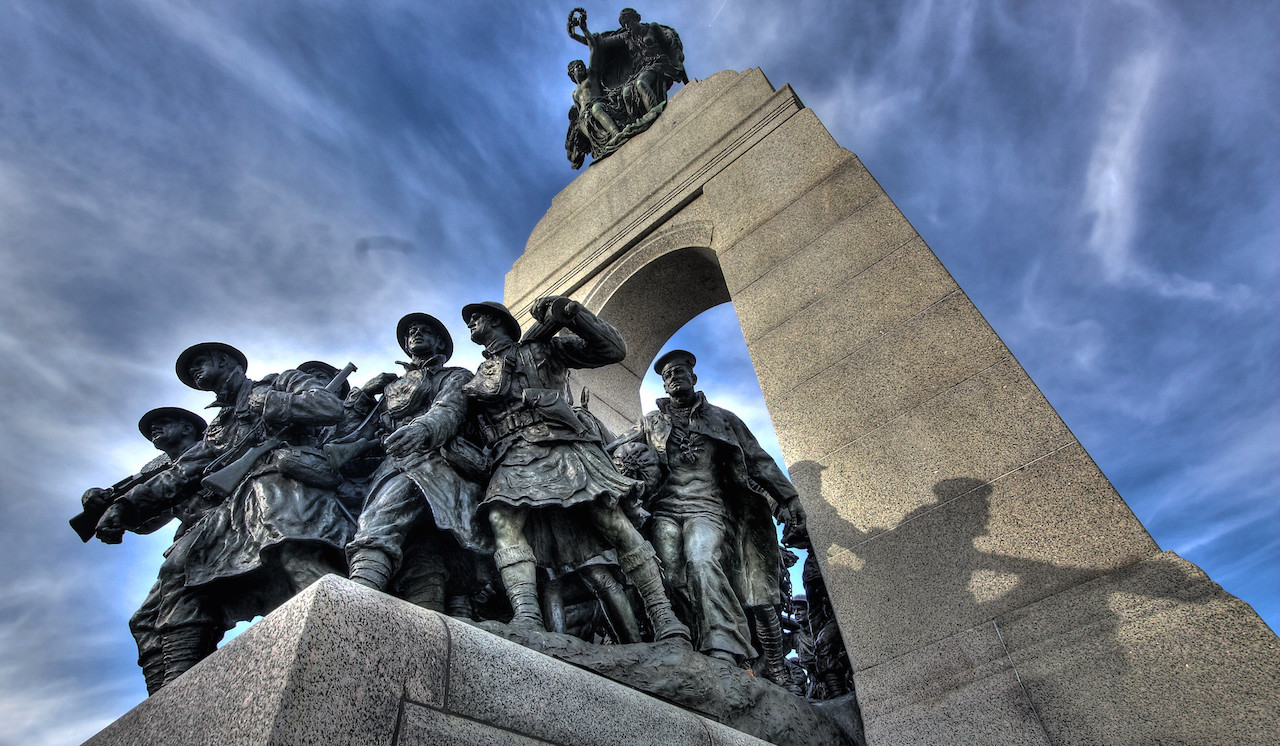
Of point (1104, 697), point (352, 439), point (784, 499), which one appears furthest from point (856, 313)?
point (352, 439)

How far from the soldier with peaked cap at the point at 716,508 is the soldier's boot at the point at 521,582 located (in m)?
1.16

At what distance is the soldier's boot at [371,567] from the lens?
3.54 metres

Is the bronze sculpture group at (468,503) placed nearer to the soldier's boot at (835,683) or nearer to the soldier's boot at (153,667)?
the soldier's boot at (153,667)

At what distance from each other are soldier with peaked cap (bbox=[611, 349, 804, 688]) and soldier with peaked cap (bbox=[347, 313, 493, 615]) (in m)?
1.28

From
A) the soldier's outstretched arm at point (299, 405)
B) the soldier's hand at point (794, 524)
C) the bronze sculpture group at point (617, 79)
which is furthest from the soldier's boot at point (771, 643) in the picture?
the bronze sculpture group at point (617, 79)

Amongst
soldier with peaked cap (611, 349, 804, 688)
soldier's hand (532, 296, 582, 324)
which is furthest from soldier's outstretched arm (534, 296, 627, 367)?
soldier with peaked cap (611, 349, 804, 688)

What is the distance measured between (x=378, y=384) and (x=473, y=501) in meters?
1.46

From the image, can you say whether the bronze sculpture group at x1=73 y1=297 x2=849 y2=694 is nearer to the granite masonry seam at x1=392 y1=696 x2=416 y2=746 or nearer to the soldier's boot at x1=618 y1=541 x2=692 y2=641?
the soldier's boot at x1=618 y1=541 x2=692 y2=641

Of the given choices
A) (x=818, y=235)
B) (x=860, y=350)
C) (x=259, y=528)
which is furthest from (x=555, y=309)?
(x=818, y=235)

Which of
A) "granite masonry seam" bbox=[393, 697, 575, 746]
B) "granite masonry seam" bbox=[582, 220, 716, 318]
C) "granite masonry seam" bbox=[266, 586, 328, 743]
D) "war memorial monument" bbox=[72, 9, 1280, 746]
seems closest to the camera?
"granite masonry seam" bbox=[266, 586, 328, 743]

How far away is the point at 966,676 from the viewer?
140 inches

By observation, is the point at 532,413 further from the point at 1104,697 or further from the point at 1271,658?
the point at 1271,658

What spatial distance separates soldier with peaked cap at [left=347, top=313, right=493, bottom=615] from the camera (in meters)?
3.67

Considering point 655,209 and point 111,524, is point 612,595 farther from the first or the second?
point 655,209
